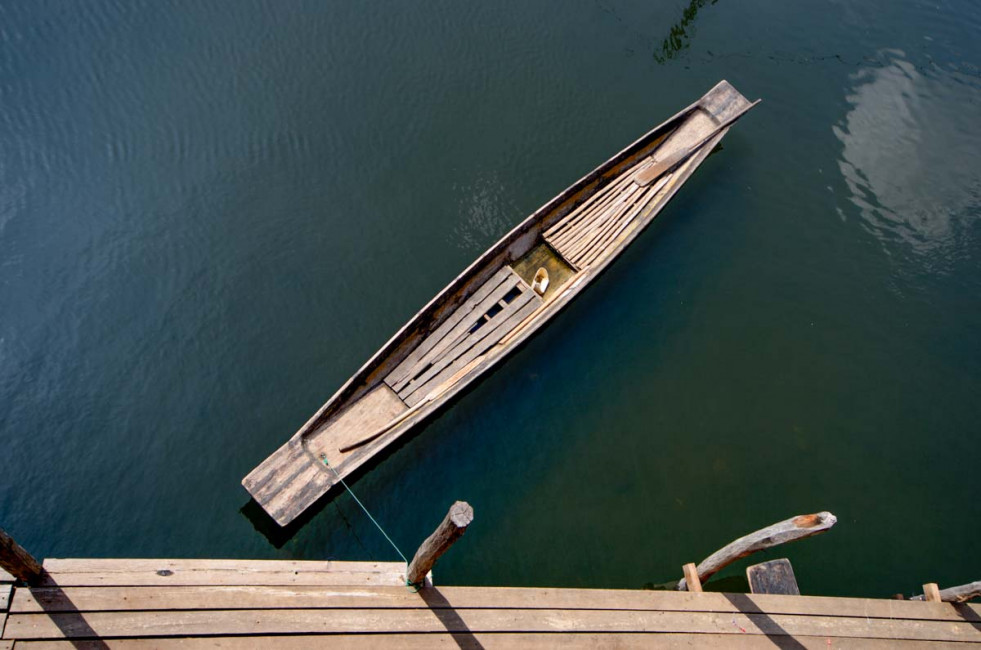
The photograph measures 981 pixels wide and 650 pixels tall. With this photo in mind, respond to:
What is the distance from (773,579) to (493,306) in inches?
277

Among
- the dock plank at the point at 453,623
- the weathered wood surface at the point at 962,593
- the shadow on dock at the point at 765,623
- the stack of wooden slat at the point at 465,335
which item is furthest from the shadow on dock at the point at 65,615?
the weathered wood surface at the point at 962,593

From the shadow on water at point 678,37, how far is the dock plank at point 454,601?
13883 millimetres

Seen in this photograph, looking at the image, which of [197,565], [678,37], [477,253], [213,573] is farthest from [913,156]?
[197,565]

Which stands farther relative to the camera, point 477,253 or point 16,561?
point 477,253

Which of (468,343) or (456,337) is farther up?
(456,337)

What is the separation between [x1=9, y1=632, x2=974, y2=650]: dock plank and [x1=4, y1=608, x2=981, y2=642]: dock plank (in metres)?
0.07

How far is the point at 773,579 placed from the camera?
10883mm

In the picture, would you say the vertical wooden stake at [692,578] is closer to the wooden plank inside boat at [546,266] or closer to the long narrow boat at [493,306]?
the long narrow boat at [493,306]

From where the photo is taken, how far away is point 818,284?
627 inches

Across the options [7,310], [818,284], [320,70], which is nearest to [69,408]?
[7,310]

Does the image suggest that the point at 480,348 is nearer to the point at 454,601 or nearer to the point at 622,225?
the point at 622,225

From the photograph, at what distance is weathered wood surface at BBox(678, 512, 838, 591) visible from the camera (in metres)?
9.45

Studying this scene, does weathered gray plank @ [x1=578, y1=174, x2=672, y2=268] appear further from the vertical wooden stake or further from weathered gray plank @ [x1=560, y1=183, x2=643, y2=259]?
the vertical wooden stake

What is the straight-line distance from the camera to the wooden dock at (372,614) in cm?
857
